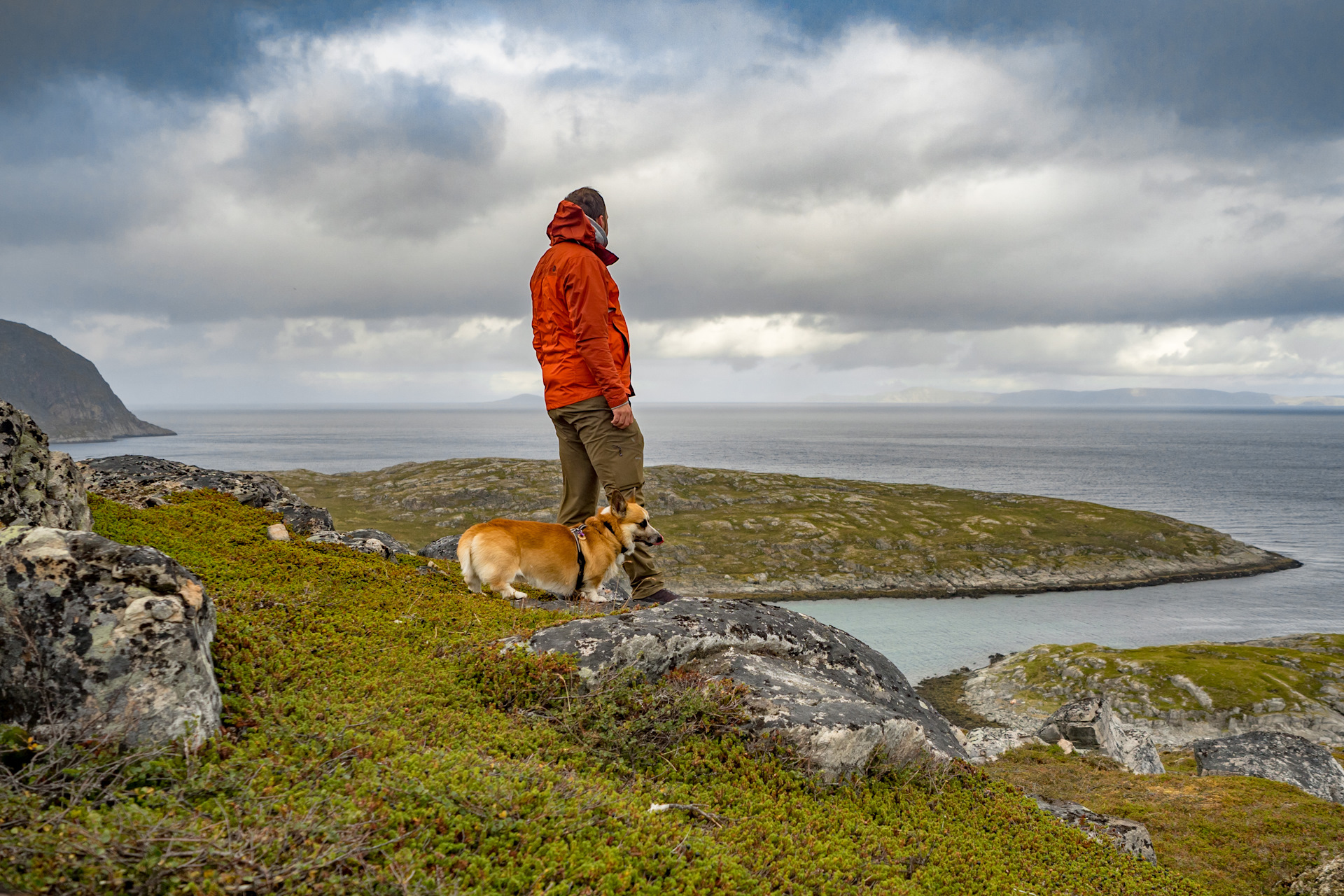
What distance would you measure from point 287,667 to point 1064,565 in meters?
122

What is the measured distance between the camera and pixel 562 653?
291 inches

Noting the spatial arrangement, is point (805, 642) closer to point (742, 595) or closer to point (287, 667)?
point (287, 667)

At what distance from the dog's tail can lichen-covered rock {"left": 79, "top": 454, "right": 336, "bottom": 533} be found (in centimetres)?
722

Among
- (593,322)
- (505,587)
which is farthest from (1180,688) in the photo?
(593,322)

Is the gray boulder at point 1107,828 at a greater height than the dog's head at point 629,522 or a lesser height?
lesser

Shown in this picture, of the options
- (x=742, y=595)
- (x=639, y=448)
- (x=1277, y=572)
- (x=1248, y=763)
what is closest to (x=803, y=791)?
(x=639, y=448)

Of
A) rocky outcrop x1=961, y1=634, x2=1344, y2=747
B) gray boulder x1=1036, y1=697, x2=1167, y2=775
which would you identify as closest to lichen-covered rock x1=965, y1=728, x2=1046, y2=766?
gray boulder x1=1036, y1=697, x2=1167, y2=775

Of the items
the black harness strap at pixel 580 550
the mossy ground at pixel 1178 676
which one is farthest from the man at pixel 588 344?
the mossy ground at pixel 1178 676

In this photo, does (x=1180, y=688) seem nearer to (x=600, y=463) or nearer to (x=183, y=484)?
(x=600, y=463)

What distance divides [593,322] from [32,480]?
7.60 meters

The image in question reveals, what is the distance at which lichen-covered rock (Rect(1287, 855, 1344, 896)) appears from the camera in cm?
1031

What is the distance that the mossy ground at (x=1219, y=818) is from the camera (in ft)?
38.1

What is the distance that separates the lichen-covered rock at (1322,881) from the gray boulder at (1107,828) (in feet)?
13.7

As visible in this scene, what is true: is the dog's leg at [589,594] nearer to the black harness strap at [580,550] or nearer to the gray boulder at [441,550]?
the black harness strap at [580,550]
